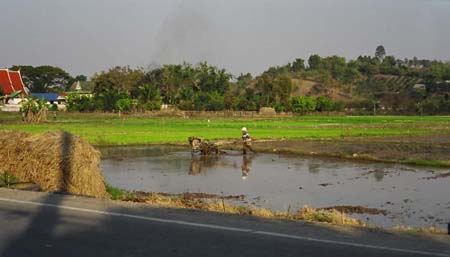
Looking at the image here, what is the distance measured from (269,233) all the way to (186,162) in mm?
18553

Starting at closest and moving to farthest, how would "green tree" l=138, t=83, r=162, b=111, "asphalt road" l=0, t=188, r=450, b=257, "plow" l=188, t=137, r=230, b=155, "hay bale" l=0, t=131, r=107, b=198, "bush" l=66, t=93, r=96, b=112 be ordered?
1. "asphalt road" l=0, t=188, r=450, b=257
2. "hay bale" l=0, t=131, r=107, b=198
3. "plow" l=188, t=137, r=230, b=155
4. "green tree" l=138, t=83, r=162, b=111
5. "bush" l=66, t=93, r=96, b=112

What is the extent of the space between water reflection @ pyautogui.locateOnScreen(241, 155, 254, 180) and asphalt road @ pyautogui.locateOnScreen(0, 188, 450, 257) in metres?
11.8

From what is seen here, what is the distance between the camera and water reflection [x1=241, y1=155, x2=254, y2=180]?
2156cm

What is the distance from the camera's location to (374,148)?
A: 32344mm

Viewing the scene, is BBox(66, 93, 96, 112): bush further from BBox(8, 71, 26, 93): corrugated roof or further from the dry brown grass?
the dry brown grass

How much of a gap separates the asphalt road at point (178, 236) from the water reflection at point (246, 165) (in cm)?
1177

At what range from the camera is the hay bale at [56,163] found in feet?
40.5

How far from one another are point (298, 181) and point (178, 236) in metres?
12.4

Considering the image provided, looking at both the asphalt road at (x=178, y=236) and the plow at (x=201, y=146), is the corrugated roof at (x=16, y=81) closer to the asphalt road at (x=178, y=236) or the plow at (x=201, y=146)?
the plow at (x=201, y=146)

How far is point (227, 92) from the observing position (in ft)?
308

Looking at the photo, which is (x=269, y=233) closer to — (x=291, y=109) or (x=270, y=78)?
(x=291, y=109)

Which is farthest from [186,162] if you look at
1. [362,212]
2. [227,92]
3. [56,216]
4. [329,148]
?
[227,92]

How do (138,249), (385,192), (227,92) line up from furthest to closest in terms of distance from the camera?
(227,92), (385,192), (138,249)

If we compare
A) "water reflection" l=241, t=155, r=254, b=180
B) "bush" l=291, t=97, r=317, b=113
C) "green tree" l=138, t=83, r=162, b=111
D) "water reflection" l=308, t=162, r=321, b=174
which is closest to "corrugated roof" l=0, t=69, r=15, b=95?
"green tree" l=138, t=83, r=162, b=111
